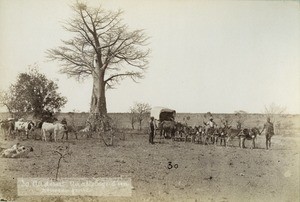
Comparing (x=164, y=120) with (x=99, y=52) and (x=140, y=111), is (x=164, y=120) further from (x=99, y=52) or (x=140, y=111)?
(x=99, y=52)

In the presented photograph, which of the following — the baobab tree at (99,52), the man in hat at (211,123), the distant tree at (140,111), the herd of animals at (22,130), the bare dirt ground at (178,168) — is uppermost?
the baobab tree at (99,52)

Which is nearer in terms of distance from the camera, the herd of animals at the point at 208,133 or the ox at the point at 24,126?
the herd of animals at the point at 208,133

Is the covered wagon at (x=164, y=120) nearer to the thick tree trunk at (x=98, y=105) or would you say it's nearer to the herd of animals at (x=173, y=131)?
the herd of animals at (x=173, y=131)

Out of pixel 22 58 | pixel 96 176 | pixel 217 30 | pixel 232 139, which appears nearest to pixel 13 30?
pixel 22 58

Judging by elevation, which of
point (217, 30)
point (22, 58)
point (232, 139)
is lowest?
point (232, 139)

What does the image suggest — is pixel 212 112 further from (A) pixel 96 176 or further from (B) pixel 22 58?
(B) pixel 22 58

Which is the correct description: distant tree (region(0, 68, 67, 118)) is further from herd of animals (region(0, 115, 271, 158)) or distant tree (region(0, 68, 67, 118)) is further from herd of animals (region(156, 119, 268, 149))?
herd of animals (region(156, 119, 268, 149))

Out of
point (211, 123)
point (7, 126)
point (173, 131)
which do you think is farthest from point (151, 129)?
point (7, 126)

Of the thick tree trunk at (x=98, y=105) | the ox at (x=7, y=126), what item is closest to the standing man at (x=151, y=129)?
the thick tree trunk at (x=98, y=105)
